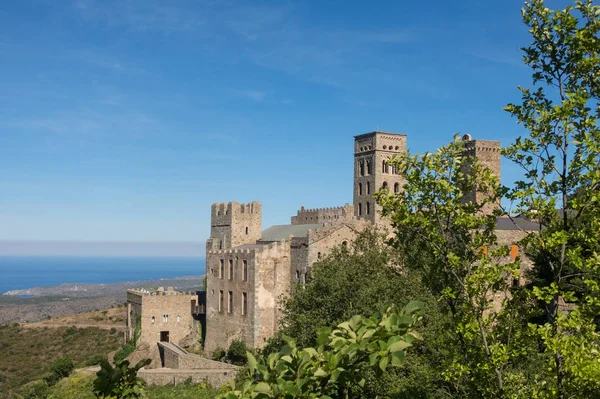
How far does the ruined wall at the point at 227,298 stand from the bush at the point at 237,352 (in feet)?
2.11

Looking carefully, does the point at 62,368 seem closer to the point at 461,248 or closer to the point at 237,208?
the point at 237,208

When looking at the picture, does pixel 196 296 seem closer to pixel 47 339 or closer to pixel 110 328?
pixel 110 328

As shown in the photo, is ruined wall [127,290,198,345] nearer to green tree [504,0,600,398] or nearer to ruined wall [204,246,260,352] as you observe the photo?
ruined wall [204,246,260,352]

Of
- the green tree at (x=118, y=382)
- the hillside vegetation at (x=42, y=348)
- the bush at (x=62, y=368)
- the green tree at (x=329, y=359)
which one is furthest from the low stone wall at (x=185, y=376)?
the green tree at (x=329, y=359)

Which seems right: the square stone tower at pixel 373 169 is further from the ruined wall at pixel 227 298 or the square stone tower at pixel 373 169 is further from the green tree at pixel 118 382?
the green tree at pixel 118 382

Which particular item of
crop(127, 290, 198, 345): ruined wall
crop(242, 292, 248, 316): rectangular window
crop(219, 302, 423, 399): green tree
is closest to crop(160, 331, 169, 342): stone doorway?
crop(127, 290, 198, 345): ruined wall

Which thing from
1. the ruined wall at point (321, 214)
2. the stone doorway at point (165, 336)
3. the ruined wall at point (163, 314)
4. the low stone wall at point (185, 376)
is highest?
the ruined wall at point (321, 214)

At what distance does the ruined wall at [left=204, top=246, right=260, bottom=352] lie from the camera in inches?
1781

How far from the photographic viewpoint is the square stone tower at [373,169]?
201 feet

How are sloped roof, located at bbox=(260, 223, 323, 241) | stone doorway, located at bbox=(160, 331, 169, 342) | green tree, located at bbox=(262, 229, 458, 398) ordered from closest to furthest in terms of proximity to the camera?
green tree, located at bbox=(262, 229, 458, 398) < stone doorway, located at bbox=(160, 331, 169, 342) < sloped roof, located at bbox=(260, 223, 323, 241)

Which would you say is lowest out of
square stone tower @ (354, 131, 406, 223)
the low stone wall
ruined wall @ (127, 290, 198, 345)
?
the low stone wall

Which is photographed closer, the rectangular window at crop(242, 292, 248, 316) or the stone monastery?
the stone monastery

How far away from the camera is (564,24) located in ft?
33.7

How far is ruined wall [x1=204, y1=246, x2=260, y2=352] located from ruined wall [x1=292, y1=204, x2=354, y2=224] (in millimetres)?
13548
